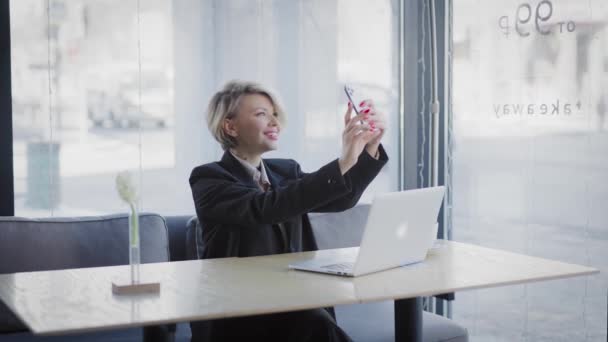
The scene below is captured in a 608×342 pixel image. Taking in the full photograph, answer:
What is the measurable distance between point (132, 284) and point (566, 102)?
186 cm

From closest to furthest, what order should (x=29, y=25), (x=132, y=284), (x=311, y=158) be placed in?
(x=132, y=284) < (x=29, y=25) < (x=311, y=158)

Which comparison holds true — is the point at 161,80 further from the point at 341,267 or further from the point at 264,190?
the point at 341,267

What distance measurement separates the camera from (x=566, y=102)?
3170 millimetres

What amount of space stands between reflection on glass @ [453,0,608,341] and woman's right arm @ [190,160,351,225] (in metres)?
1.07

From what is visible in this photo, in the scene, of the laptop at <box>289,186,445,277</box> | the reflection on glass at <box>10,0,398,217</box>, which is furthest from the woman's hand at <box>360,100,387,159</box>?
the reflection on glass at <box>10,0,398,217</box>

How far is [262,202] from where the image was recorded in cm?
254

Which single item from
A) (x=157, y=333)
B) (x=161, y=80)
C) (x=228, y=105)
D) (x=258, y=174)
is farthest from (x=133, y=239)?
(x=161, y=80)

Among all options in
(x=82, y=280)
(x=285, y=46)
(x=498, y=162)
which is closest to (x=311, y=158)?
(x=285, y=46)

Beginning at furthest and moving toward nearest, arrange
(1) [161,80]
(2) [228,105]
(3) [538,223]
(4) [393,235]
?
(1) [161,80]
(3) [538,223]
(2) [228,105]
(4) [393,235]

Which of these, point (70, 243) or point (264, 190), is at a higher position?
point (264, 190)

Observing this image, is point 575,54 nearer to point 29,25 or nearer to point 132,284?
point 132,284

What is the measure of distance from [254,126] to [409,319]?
2.93ft

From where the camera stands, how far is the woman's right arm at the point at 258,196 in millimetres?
2461

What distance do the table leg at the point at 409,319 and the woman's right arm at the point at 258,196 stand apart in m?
0.36
